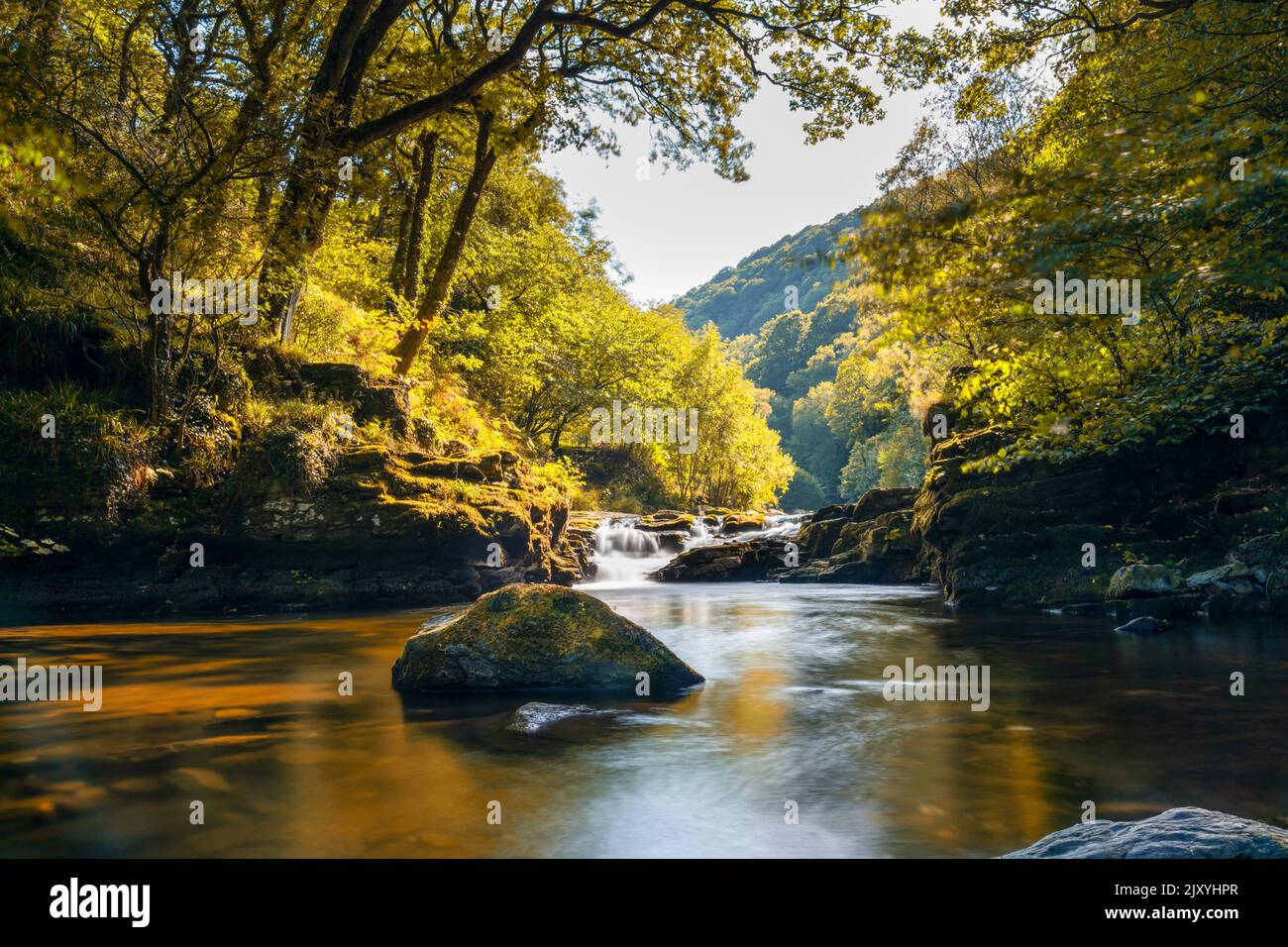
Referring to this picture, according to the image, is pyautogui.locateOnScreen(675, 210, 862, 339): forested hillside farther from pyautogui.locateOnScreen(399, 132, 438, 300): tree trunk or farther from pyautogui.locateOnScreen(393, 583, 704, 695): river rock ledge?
pyautogui.locateOnScreen(393, 583, 704, 695): river rock ledge

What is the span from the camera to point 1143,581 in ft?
43.2

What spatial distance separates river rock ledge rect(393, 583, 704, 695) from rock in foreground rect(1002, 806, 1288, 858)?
4.97 m

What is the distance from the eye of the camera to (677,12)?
14.6 m

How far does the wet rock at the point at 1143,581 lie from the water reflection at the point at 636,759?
10.1ft

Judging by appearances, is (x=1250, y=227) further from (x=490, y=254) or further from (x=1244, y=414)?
(x=490, y=254)

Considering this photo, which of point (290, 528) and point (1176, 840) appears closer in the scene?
point (1176, 840)

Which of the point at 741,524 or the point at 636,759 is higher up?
the point at 741,524

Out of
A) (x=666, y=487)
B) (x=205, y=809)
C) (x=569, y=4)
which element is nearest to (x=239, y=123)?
(x=569, y=4)

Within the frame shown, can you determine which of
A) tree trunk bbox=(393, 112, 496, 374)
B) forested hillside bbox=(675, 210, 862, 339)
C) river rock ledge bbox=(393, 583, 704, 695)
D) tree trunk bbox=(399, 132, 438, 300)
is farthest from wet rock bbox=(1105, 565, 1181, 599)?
forested hillside bbox=(675, 210, 862, 339)

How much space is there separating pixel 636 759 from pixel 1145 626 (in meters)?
9.50

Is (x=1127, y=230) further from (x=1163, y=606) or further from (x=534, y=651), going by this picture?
Result: (x=1163, y=606)

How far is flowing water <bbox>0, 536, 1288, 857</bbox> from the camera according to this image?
4504 mm

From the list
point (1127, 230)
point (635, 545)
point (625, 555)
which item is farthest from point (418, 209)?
point (1127, 230)

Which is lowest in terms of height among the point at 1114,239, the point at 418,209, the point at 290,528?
the point at 290,528
